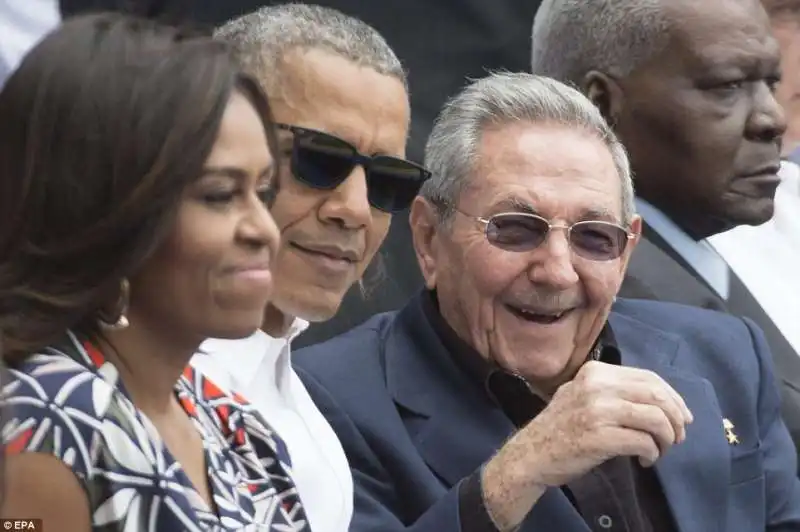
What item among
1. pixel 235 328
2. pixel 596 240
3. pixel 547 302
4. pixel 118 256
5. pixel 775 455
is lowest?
pixel 775 455

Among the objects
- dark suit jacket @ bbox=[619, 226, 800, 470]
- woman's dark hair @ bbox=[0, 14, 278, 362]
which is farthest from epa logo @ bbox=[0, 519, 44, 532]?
dark suit jacket @ bbox=[619, 226, 800, 470]

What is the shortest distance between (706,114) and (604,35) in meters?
0.30

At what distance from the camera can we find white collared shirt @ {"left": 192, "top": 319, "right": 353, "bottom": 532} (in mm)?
2531

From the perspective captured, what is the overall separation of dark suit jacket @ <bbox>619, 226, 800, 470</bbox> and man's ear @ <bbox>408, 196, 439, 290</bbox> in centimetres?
65

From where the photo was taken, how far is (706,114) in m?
3.69

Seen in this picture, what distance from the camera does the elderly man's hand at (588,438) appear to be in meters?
2.54

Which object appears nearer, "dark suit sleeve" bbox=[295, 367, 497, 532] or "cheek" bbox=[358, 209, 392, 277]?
"dark suit sleeve" bbox=[295, 367, 497, 532]

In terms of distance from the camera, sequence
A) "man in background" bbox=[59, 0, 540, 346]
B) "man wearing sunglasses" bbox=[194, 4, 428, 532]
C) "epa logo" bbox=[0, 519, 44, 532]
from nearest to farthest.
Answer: "epa logo" bbox=[0, 519, 44, 532] → "man wearing sunglasses" bbox=[194, 4, 428, 532] → "man in background" bbox=[59, 0, 540, 346]

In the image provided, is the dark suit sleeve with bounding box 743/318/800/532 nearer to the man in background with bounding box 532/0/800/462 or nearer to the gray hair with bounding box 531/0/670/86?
the man in background with bounding box 532/0/800/462

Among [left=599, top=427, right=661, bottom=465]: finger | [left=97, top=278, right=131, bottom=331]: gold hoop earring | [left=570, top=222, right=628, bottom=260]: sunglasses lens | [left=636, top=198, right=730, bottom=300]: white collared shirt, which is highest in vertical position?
[left=97, top=278, right=131, bottom=331]: gold hoop earring

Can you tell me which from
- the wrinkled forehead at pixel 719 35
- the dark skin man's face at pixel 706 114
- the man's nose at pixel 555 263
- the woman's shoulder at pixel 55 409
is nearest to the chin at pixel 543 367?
the man's nose at pixel 555 263

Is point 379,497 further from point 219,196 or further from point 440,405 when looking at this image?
point 219,196

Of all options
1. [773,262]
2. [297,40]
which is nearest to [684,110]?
[773,262]

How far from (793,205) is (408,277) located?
50.3 inches
